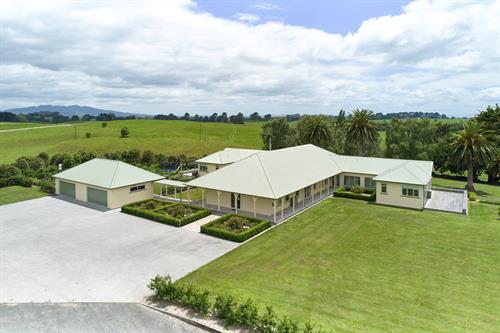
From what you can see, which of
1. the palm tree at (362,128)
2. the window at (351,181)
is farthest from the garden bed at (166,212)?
the palm tree at (362,128)

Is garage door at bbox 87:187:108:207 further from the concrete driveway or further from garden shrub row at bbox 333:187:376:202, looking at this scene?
garden shrub row at bbox 333:187:376:202

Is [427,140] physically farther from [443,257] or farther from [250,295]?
[250,295]

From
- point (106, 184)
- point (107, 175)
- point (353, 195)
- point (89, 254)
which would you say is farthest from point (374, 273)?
point (107, 175)

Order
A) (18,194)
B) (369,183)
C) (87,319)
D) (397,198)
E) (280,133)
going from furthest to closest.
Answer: (280,133), (369,183), (18,194), (397,198), (87,319)

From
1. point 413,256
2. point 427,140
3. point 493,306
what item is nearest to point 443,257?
point 413,256

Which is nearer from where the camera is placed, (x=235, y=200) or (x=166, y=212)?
(x=166, y=212)

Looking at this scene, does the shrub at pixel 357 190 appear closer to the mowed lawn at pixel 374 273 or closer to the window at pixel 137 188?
the mowed lawn at pixel 374 273

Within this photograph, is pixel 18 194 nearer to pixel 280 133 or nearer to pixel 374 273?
pixel 374 273
